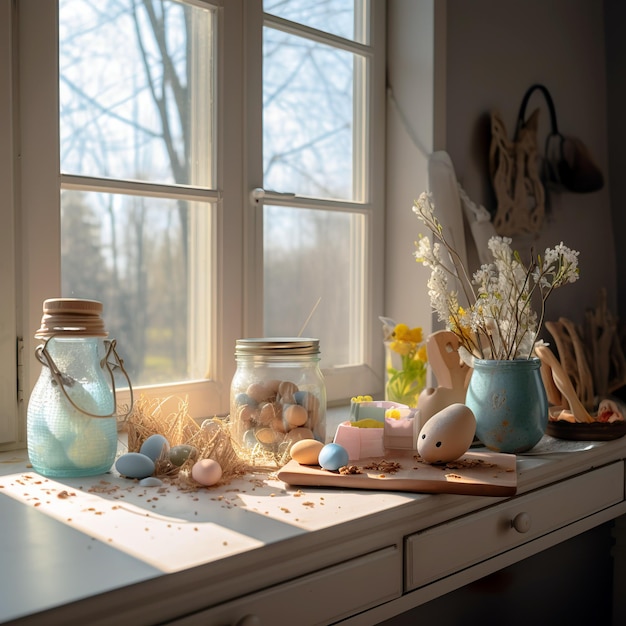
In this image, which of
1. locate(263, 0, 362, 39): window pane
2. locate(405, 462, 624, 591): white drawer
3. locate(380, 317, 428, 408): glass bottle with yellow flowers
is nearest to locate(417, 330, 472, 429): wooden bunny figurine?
locate(380, 317, 428, 408): glass bottle with yellow flowers

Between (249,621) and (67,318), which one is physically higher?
(67,318)

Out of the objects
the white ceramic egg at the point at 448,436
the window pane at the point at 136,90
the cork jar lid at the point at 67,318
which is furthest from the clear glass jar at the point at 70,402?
the white ceramic egg at the point at 448,436

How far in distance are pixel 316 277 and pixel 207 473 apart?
883 mm

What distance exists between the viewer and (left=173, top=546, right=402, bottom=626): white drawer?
83 cm

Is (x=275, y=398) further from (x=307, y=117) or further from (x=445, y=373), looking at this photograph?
(x=307, y=117)

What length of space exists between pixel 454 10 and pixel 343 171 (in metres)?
0.54

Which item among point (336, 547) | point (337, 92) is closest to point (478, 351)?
point (336, 547)

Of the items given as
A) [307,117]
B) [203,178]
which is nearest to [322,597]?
[203,178]

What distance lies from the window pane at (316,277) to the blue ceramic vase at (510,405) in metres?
0.51

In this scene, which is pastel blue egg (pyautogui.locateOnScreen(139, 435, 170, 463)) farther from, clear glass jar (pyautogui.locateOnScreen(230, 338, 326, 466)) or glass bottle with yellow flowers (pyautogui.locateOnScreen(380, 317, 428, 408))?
glass bottle with yellow flowers (pyautogui.locateOnScreen(380, 317, 428, 408))

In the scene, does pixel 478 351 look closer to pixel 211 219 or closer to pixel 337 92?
pixel 211 219

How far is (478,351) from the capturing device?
145 centimetres

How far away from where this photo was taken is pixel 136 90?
151 cm

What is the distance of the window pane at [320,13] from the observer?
175cm
